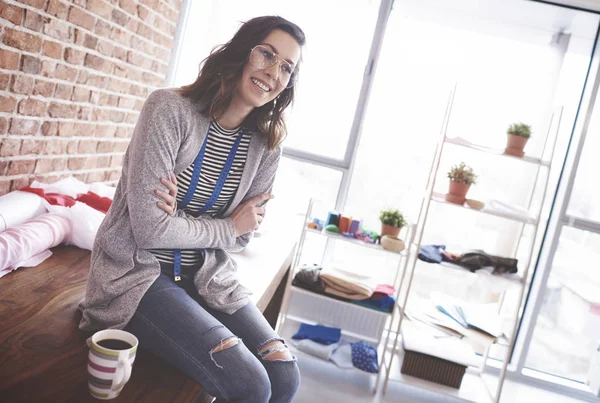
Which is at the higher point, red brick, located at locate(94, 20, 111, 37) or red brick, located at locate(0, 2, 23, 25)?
red brick, located at locate(94, 20, 111, 37)

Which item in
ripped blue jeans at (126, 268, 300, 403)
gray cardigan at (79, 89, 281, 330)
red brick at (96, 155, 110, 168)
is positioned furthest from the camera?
red brick at (96, 155, 110, 168)

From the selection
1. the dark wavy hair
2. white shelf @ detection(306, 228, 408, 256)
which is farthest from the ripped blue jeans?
white shelf @ detection(306, 228, 408, 256)

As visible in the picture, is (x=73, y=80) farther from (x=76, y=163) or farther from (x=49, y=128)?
(x=76, y=163)

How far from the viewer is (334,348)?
9.37 ft

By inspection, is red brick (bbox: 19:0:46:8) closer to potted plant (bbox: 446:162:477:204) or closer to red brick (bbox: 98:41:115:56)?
red brick (bbox: 98:41:115:56)

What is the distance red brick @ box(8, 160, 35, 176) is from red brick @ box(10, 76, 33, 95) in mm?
285

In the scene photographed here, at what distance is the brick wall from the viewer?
1928 millimetres

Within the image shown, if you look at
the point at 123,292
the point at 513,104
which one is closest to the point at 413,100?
the point at 513,104

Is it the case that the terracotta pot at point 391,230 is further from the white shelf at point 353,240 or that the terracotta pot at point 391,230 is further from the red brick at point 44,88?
the red brick at point 44,88

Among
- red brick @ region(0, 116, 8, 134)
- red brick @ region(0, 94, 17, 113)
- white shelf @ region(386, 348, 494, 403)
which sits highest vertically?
red brick @ region(0, 94, 17, 113)

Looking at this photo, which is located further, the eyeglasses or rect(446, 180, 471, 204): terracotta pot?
rect(446, 180, 471, 204): terracotta pot

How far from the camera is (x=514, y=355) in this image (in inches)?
128

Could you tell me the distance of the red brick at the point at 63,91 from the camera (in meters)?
2.18

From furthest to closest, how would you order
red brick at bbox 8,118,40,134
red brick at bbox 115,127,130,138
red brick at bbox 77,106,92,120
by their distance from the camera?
red brick at bbox 115,127,130,138, red brick at bbox 77,106,92,120, red brick at bbox 8,118,40,134
